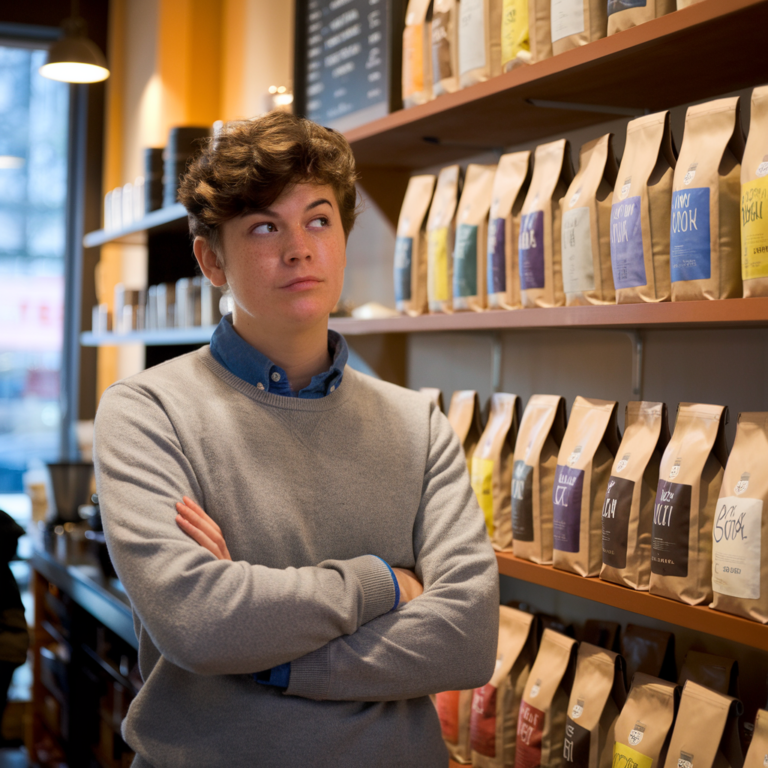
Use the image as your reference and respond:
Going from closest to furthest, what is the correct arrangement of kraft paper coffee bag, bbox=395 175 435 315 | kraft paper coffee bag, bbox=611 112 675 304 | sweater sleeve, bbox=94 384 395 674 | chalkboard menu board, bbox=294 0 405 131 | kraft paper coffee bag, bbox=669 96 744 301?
sweater sleeve, bbox=94 384 395 674 < kraft paper coffee bag, bbox=669 96 744 301 < kraft paper coffee bag, bbox=611 112 675 304 < kraft paper coffee bag, bbox=395 175 435 315 < chalkboard menu board, bbox=294 0 405 131

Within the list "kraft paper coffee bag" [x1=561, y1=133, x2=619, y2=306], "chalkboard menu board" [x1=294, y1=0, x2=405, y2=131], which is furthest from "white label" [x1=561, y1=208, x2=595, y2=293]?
"chalkboard menu board" [x1=294, y1=0, x2=405, y2=131]

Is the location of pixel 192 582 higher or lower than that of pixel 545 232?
lower

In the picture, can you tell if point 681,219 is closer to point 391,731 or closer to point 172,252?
point 391,731

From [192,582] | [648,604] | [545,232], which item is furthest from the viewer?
[545,232]

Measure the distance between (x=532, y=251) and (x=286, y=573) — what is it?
80 centimetres

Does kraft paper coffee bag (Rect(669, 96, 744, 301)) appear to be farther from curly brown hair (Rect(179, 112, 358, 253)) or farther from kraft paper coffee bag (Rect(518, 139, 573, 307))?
curly brown hair (Rect(179, 112, 358, 253))

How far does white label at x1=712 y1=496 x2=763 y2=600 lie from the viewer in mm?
1256

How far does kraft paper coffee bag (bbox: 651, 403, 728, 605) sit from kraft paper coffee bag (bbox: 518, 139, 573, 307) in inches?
14.9

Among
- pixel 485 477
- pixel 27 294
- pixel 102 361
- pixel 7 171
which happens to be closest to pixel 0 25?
pixel 7 171

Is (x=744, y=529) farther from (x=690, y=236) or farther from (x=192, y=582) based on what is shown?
(x=192, y=582)

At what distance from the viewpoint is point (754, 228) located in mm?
1244

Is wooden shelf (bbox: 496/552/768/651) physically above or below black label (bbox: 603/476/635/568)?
below

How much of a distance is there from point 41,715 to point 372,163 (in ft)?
8.73

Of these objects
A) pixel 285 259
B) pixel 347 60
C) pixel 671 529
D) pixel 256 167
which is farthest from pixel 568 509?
pixel 347 60
